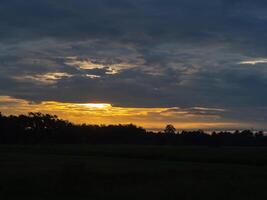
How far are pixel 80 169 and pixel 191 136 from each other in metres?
158

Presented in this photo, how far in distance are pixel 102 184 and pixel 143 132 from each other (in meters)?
163

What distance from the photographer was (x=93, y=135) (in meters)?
162

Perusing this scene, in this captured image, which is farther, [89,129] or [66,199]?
[89,129]

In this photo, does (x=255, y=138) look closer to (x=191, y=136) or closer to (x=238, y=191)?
(x=191, y=136)

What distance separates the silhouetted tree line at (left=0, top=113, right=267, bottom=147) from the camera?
14838cm

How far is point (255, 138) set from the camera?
195500mm

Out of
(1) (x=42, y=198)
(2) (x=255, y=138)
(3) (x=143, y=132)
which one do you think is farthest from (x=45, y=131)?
(1) (x=42, y=198)

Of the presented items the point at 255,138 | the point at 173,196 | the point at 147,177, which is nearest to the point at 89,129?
the point at 255,138

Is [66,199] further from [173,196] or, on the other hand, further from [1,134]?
[1,134]

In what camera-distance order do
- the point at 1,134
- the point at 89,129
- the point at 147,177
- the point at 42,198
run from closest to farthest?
the point at 42,198 → the point at 147,177 → the point at 1,134 → the point at 89,129

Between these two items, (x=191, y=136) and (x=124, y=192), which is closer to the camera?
(x=124, y=192)

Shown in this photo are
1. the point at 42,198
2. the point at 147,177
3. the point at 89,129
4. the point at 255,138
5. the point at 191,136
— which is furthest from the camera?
the point at 255,138

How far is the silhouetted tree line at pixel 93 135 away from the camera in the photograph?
5842 inches

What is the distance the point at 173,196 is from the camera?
72.0 ft
